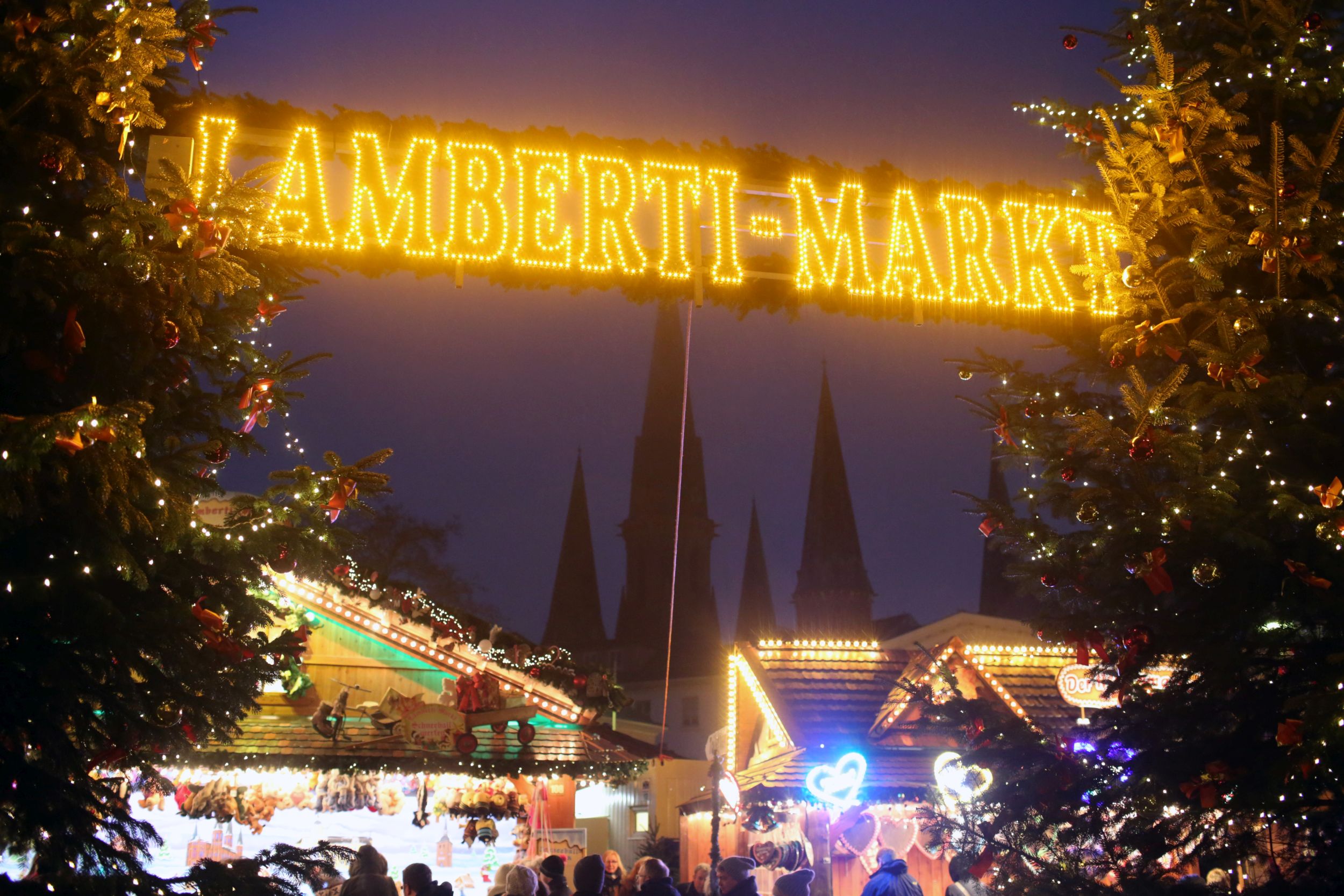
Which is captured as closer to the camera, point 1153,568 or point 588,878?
point 1153,568

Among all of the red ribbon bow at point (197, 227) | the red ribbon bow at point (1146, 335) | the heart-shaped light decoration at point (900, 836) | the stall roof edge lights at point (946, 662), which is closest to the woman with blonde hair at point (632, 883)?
the heart-shaped light decoration at point (900, 836)

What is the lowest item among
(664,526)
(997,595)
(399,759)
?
(399,759)

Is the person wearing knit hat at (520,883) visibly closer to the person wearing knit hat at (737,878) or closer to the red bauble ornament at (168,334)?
the person wearing knit hat at (737,878)

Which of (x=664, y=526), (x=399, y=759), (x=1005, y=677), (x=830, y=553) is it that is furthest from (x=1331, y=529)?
(x=664, y=526)

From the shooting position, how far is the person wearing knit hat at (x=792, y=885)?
281 inches

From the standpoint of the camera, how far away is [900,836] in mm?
10961

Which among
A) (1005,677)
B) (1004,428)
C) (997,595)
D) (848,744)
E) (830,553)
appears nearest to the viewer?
(1004,428)

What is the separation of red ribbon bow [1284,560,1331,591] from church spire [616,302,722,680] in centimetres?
6671

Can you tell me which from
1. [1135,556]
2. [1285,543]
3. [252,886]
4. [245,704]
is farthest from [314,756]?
[1285,543]

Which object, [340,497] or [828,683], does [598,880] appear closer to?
[340,497]

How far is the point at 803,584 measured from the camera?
6788 centimetres

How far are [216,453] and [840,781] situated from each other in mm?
7368

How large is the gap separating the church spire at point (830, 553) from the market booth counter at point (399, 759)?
179ft

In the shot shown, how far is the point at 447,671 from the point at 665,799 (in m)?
15.1
